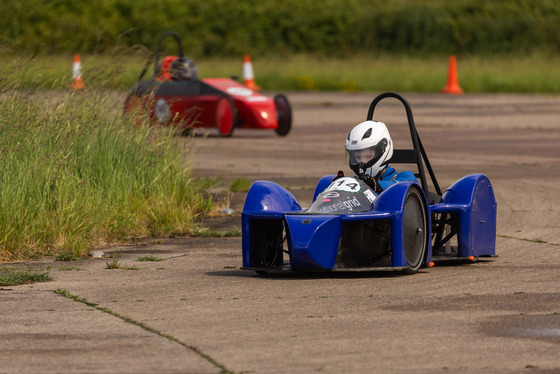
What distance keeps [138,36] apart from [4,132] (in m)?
39.3

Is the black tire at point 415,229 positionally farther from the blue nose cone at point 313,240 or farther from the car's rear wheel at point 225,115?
the car's rear wheel at point 225,115

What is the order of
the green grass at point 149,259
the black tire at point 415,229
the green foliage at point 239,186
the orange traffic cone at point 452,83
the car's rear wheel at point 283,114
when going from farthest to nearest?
the orange traffic cone at point 452,83 < the car's rear wheel at point 283,114 < the green foliage at point 239,186 < the green grass at point 149,259 < the black tire at point 415,229

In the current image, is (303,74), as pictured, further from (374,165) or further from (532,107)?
(374,165)

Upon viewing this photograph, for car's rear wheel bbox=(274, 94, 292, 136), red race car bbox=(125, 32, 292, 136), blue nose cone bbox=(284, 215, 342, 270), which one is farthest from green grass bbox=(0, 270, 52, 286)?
car's rear wheel bbox=(274, 94, 292, 136)

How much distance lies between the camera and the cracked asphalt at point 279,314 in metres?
6.55

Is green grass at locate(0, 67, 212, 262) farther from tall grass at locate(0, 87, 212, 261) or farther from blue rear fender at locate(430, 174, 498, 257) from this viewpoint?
blue rear fender at locate(430, 174, 498, 257)

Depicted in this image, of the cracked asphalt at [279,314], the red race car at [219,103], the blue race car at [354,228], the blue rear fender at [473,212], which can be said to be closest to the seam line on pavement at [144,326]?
the cracked asphalt at [279,314]

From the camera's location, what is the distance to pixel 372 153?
10.1 m

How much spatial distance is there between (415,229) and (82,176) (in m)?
3.87

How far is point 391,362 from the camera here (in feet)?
21.2

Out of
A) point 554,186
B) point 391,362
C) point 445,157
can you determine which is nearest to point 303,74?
point 445,157

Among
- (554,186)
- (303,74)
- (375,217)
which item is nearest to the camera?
(375,217)

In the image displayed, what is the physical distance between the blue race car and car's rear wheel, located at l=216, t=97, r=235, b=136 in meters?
12.1

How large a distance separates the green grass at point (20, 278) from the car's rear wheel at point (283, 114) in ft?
44.9
